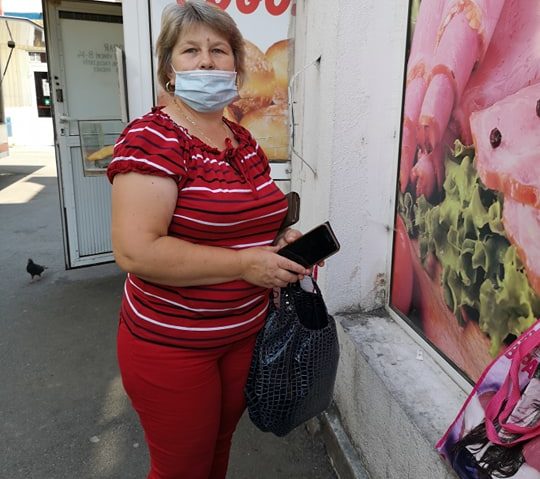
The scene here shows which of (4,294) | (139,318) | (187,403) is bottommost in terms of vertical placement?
(4,294)

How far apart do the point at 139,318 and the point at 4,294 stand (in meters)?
3.90

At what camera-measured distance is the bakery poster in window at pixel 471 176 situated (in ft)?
5.25

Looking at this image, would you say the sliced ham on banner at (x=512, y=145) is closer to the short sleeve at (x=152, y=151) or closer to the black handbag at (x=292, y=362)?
the black handbag at (x=292, y=362)

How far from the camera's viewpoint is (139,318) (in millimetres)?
1590

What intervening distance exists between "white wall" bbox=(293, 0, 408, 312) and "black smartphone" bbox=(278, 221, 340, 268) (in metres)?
1.07

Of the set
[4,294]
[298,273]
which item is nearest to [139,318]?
[298,273]

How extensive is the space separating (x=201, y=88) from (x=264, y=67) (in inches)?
71.7

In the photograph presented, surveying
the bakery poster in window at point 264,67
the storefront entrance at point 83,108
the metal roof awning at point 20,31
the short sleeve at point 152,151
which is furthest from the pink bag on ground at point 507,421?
the metal roof awning at point 20,31

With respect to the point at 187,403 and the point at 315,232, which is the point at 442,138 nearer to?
the point at 315,232

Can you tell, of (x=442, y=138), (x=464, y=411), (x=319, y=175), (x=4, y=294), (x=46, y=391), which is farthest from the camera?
(x=4, y=294)

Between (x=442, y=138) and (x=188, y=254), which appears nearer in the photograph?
(x=188, y=254)

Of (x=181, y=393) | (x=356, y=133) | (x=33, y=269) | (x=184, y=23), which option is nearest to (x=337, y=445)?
(x=181, y=393)

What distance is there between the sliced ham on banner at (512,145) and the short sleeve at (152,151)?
3.26 feet

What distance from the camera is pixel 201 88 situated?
5.26 feet
